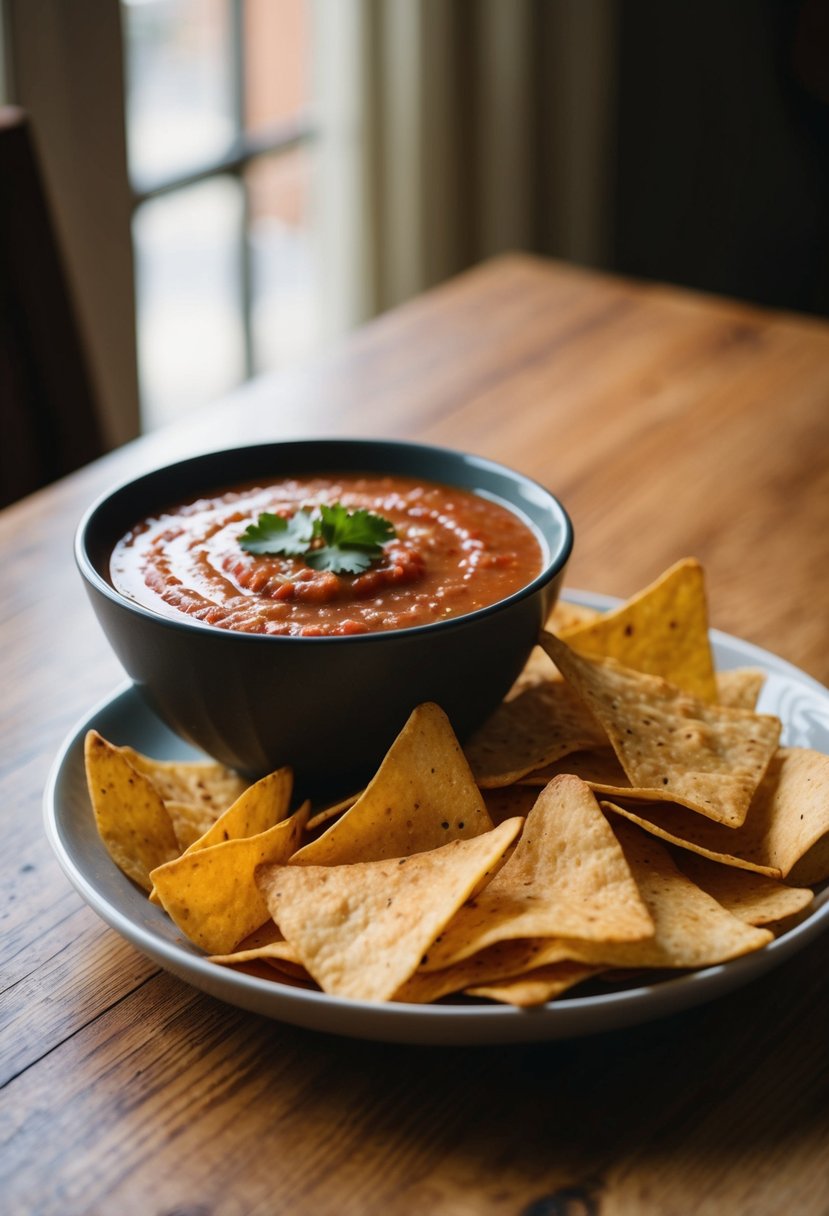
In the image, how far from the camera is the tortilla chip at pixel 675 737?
1.03 meters

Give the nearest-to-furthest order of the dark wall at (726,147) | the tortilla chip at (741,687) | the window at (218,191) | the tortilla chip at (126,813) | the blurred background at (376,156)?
the tortilla chip at (126,813), the tortilla chip at (741,687), the blurred background at (376,156), the window at (218,191), the dark wall at (726,147)

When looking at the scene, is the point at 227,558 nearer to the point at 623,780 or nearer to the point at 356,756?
the point at 356,756

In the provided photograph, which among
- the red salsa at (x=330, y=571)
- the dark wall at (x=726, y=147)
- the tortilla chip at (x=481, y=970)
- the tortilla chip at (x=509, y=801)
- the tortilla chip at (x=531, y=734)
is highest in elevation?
the red salsa at (x=330, y=571)

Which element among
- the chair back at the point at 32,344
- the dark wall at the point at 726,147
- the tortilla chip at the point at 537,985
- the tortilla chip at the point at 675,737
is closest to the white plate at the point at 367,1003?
the tortilla chip at the point at 537,985

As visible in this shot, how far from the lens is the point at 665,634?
50.7 inches

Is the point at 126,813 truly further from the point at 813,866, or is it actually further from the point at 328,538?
the point at 813,866

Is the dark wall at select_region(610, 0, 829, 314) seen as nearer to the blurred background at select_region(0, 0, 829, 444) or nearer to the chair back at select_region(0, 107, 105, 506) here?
the blurred background at select_region(0, 0, 829, 444)

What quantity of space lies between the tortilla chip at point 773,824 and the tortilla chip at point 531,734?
77 mm

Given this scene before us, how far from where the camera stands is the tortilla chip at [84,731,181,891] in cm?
103

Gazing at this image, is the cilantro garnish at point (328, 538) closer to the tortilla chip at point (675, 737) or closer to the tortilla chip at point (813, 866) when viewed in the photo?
the tortilla chip at point (675, 737)

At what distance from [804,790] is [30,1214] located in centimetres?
61

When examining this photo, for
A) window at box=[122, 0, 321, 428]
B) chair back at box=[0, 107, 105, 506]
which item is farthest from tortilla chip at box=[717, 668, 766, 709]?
window at box=[122, 0, 321, 428]

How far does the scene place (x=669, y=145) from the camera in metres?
4.72

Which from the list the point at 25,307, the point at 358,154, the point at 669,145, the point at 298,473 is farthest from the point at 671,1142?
the point at 669,145
